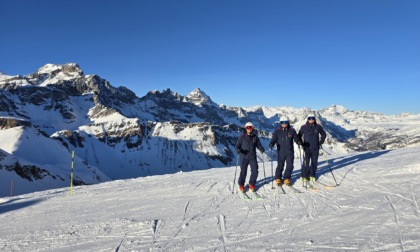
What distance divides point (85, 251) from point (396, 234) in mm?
7358

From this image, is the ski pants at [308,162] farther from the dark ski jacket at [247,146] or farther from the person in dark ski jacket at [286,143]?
the dark ski jacket at [247,146]

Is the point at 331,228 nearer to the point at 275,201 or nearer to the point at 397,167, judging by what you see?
the point at 275,201

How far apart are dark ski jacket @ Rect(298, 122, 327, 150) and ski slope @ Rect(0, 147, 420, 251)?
1913mm

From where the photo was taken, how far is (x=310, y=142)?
47.6 feet

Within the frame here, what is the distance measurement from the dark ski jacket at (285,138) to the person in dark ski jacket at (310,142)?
0.60m

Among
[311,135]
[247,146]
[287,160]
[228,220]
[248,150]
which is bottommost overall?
[228,220]

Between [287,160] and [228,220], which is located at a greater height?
[287,160]

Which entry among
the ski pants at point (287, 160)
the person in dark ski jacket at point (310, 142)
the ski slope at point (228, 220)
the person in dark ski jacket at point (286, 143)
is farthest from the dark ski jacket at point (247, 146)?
the person in dark ski jacket at point (310, 142)

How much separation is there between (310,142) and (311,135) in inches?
12.4

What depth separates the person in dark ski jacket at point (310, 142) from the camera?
14.4 meters

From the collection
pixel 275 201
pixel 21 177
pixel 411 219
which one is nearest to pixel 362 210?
pixel 411 219

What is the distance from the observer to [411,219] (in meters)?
8.70

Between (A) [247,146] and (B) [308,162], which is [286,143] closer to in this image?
(B) [308,162]

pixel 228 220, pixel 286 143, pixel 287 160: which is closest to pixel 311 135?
pixel 286 143
